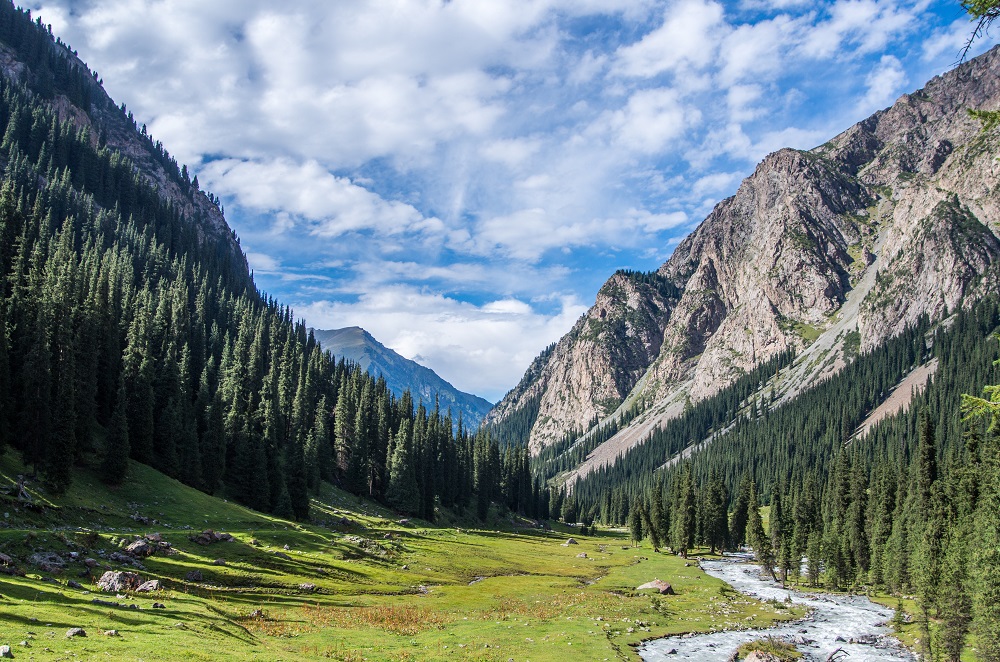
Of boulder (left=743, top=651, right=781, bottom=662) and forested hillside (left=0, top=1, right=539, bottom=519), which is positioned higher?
forested hillside (left=0, top=1, right=539, bottom=519)

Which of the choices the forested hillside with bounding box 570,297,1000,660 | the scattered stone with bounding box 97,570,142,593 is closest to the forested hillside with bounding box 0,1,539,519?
the scattered stone with bounding box 97,570,142,593

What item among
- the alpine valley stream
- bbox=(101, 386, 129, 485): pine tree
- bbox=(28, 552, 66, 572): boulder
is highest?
bbox=(101, 386, 129, 485): pine tree

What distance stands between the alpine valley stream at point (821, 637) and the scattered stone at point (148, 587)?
1279 inches

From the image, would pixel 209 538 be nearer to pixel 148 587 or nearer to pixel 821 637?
pixel 148 587

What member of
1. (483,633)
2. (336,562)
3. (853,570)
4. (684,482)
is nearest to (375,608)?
(483,633)

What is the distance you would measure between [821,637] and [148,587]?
53195 mm

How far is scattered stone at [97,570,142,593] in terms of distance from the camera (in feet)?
119

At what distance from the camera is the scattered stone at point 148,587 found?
1495 inches

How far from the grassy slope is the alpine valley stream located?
103 inches

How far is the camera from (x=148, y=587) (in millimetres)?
38438

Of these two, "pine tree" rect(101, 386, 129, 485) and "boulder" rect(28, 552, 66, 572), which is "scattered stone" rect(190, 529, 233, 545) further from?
"pine tree" rect(101, 386, 129, 485)

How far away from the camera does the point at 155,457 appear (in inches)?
3381

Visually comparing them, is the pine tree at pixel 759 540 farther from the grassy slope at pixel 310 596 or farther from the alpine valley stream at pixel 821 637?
the alpine valley stream at pixel 821 637

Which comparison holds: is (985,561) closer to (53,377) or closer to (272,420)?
(53,377)
